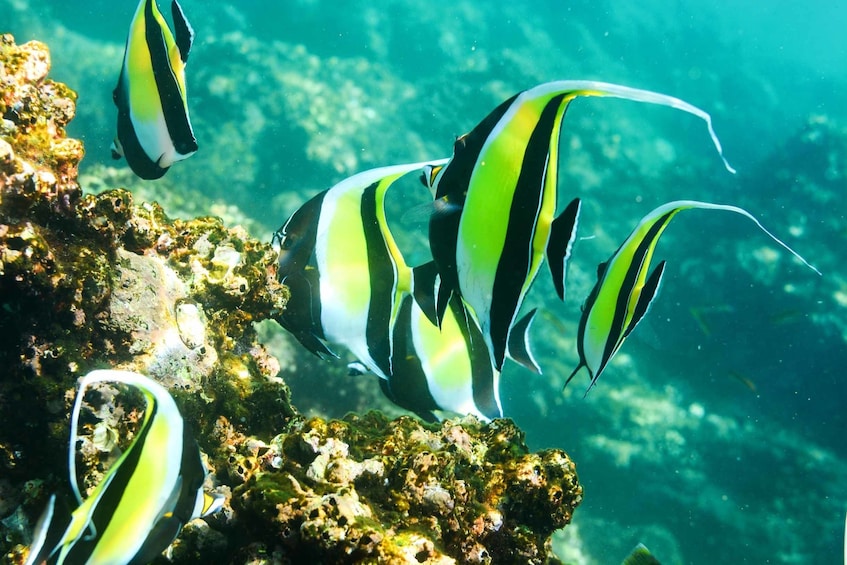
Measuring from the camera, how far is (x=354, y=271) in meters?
1.90

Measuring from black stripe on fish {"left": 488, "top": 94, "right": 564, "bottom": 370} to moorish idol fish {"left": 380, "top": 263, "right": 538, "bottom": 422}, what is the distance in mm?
1158

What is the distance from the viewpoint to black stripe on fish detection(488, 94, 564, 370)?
2.60 ft

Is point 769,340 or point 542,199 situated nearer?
point 542,199

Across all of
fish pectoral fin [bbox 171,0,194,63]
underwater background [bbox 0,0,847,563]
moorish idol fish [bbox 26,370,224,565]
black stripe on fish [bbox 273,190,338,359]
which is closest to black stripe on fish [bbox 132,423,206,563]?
moorish idol fish [bbox 26,370,224,565]

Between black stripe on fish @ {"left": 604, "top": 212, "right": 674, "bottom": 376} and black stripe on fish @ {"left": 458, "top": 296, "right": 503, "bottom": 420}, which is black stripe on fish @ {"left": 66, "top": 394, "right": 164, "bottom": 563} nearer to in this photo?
black stripe on fish @ {"left": 604, "top": 212, "right": 674, "bottom": 376}

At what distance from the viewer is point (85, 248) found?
2.03 meters

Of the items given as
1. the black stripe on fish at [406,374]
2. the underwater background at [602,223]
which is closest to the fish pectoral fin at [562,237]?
the black stripe on fish at [406,374]

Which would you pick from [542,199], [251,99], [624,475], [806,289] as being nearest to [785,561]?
[624,475]

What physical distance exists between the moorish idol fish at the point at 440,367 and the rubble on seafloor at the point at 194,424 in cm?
17

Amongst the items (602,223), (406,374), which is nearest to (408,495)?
(406,374)

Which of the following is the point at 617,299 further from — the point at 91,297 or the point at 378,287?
the point at 91,297

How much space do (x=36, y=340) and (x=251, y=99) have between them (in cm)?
945

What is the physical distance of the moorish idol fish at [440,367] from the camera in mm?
2105

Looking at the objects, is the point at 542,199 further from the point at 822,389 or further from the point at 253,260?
the point at 822,389
